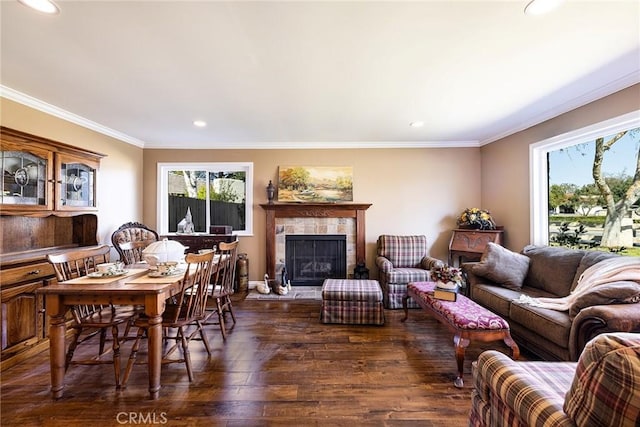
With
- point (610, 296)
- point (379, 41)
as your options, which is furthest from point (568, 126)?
point (379, 41)

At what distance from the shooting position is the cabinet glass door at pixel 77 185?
3.02 m

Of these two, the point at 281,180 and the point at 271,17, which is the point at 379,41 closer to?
the point at 271,17

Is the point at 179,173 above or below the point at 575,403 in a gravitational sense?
above

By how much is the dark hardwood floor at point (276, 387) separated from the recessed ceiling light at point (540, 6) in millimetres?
2520

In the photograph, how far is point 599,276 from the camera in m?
2.31

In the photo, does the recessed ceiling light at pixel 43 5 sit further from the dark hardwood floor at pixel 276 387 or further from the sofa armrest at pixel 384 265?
the sofa armrest at pixel 384 265

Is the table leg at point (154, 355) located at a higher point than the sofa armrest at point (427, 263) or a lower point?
lower

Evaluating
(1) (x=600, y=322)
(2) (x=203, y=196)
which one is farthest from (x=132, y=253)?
(1) (x=600, y=322)

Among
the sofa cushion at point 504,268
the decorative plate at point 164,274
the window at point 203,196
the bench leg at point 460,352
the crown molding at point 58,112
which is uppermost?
the crown molding at point 58,112

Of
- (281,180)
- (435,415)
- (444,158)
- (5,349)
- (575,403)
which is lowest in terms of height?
(435,415)

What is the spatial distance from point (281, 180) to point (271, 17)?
10.2 ft

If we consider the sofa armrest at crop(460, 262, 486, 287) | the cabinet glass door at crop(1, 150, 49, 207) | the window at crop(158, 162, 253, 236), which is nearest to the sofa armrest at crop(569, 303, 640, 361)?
the sofa armrest at crop(460, 262, 486, 287)

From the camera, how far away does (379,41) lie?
1903mm

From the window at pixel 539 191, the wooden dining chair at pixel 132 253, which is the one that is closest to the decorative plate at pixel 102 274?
the wooden dining chair at pixel 132 253
